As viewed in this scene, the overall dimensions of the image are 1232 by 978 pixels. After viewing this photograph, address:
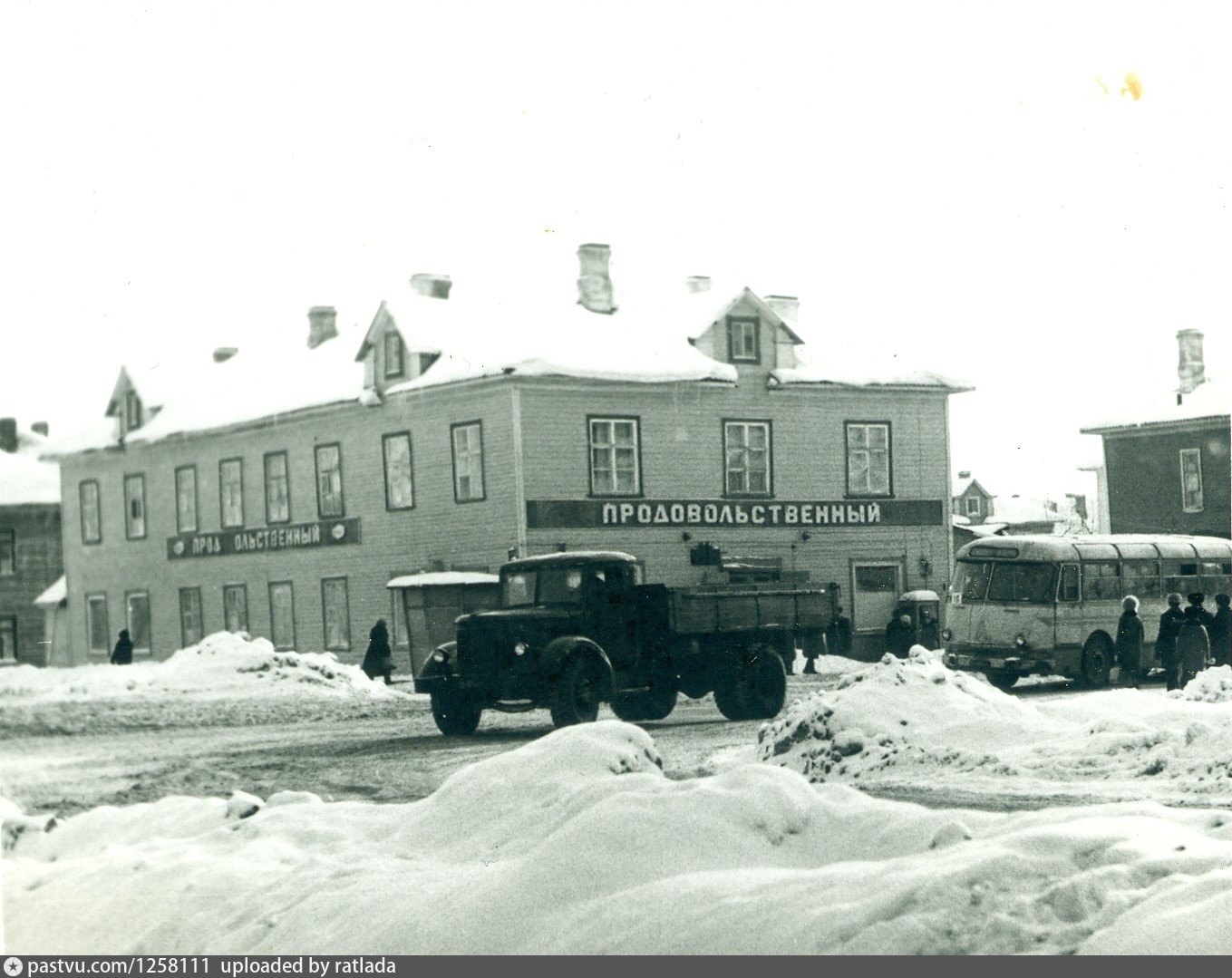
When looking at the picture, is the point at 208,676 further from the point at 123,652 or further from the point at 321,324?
the point at 321,324

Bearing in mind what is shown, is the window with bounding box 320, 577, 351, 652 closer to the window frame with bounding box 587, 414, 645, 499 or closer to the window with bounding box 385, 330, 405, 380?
the window with bounding box 385, 330, 405, 380

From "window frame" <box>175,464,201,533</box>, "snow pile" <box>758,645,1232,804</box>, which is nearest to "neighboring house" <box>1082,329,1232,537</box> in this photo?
"snow pile" <box>758,645,1232,804</box>

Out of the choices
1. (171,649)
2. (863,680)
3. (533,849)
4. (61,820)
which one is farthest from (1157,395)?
(61,820)

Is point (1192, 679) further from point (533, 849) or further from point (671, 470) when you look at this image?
point (533, 849)

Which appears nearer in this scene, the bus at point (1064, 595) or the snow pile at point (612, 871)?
the snow pile at point (612, 871)

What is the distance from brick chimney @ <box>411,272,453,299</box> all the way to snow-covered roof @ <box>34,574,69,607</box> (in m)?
1.93

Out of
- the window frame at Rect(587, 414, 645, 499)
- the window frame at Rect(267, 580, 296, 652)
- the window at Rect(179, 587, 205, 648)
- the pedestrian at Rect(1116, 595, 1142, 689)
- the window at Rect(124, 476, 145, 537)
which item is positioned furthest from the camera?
the window at Rect(124, 476, 145, 537)

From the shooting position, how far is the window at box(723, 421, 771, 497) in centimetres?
700

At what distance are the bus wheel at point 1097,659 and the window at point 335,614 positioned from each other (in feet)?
9.87

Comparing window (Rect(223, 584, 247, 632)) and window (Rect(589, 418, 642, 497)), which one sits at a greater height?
window (Rect(589, 418, 642, 497))

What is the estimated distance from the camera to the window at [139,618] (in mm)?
7387

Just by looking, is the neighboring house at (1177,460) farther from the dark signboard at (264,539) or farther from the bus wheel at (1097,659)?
the dark signboard at (264,539)

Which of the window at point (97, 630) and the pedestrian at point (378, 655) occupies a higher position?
the window at point (97, 630)

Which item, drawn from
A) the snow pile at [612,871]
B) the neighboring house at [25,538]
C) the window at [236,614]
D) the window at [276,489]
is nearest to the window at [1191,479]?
the snow pile at [612,871]
